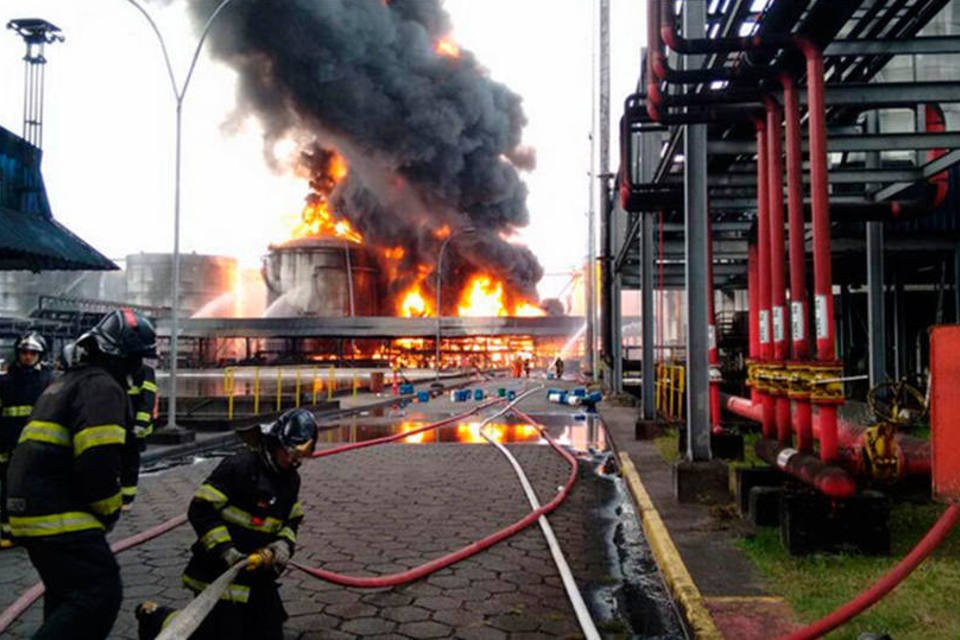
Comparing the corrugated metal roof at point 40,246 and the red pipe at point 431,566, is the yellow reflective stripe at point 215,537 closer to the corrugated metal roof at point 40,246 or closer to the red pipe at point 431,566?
the red pipe at point 431,566

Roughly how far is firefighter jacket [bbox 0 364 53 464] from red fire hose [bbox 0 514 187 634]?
3.65 ft

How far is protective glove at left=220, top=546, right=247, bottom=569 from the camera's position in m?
3.17

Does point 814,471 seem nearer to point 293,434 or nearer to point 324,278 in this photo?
point 293,434

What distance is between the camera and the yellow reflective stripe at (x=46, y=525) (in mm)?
2785

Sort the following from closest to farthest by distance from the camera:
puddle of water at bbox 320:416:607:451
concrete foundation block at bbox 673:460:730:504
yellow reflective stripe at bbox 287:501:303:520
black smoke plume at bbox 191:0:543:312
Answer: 1. yellow reflective stripe at bbox 287:501:303:520
2. concrete foundation block at bbox 673:460:730:504
3. puddle of water at bbox 320:416:607:451
4. black smoke plume at bbox 191:0:543:312

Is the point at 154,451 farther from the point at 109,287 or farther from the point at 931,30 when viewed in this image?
the point at 109,287

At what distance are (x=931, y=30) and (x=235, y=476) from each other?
17243mm

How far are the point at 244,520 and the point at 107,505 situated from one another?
650 millimetres

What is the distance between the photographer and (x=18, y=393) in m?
5.70

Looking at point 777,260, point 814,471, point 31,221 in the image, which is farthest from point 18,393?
point 31,221

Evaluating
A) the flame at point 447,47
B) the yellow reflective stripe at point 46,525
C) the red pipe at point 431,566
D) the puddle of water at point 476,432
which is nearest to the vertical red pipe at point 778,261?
the red pipe at point 431,566

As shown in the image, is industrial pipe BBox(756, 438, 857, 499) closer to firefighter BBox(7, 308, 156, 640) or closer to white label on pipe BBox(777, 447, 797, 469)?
white label on pipe BBox(777, 447, 797, 469)

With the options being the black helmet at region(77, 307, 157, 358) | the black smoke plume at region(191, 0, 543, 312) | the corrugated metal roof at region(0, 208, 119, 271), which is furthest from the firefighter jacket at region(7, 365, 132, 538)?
the black smoke plume at region(191, 0, 543, 312)

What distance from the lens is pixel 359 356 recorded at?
193ft
